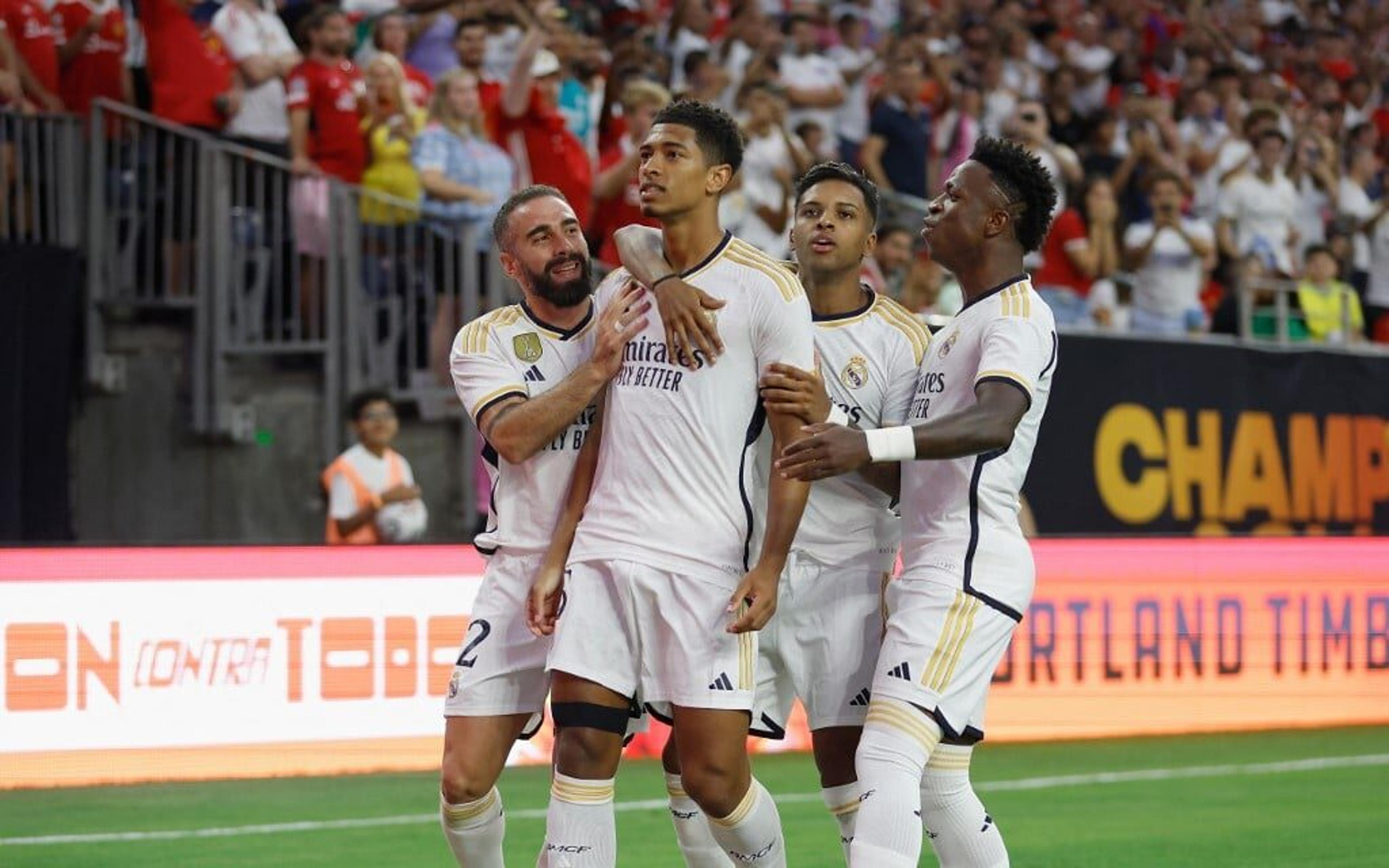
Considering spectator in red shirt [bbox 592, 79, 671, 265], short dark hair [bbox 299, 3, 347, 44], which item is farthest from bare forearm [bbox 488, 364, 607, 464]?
short dark hair [bbox 299, 3, 347, 44]

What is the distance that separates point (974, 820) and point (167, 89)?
9636 millimetres

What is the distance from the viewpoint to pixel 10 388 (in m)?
12.9

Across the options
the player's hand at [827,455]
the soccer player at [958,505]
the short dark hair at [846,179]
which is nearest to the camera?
the player's hand at [827,455]

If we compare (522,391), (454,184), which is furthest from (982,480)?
(454,184)

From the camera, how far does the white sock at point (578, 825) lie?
5941 millimetres

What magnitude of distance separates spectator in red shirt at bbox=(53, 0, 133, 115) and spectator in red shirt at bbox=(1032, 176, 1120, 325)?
7.32 meters

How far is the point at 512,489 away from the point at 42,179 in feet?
27.5

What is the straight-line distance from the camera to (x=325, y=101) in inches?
550

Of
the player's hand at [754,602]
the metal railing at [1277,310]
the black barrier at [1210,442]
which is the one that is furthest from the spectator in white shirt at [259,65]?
the player's hand at [754,602]

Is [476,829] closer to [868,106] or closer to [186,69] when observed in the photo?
[186,69]

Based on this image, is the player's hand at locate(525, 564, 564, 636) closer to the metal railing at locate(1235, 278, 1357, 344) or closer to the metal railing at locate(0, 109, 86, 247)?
the metal railing at locate(0, 109, 86, 247)

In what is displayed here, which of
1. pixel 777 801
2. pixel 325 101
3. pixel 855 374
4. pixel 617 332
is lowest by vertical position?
pixel 777 801

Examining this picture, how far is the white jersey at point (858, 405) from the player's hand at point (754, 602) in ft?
2.01

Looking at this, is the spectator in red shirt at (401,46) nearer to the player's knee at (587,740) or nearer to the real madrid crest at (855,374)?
the real madrid crest at (855,374)
